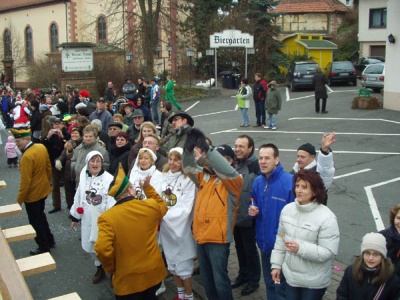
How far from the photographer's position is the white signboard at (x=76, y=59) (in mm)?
21141

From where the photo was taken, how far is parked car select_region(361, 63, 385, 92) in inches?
950

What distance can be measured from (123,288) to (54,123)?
5796 millimetres

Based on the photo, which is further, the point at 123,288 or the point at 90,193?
the point at 90,193

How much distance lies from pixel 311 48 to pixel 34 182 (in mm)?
30136

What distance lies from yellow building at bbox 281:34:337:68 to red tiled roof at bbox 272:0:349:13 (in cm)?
1905

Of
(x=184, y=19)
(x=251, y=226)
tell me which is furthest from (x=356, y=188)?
(x=184, y=19)

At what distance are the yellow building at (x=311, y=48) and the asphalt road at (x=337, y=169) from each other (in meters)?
11.4

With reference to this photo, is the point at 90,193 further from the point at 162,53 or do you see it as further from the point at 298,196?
the point at 162,53

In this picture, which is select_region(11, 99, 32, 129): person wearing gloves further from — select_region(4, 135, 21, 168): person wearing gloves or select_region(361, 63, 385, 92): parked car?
select_region(361, 63, 385, 92): parked car

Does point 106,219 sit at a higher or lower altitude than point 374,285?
higher

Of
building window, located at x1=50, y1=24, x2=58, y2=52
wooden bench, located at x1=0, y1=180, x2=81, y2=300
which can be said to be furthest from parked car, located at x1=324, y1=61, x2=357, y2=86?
building window, located at x1=50, y1=24, x2=58, y2=52

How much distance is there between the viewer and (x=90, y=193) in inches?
238

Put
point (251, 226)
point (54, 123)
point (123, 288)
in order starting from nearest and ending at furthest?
point (123, 288) → point (251, 226) → point (54, 123)

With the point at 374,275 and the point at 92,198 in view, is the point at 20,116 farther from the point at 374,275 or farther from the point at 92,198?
the point at 374,275
